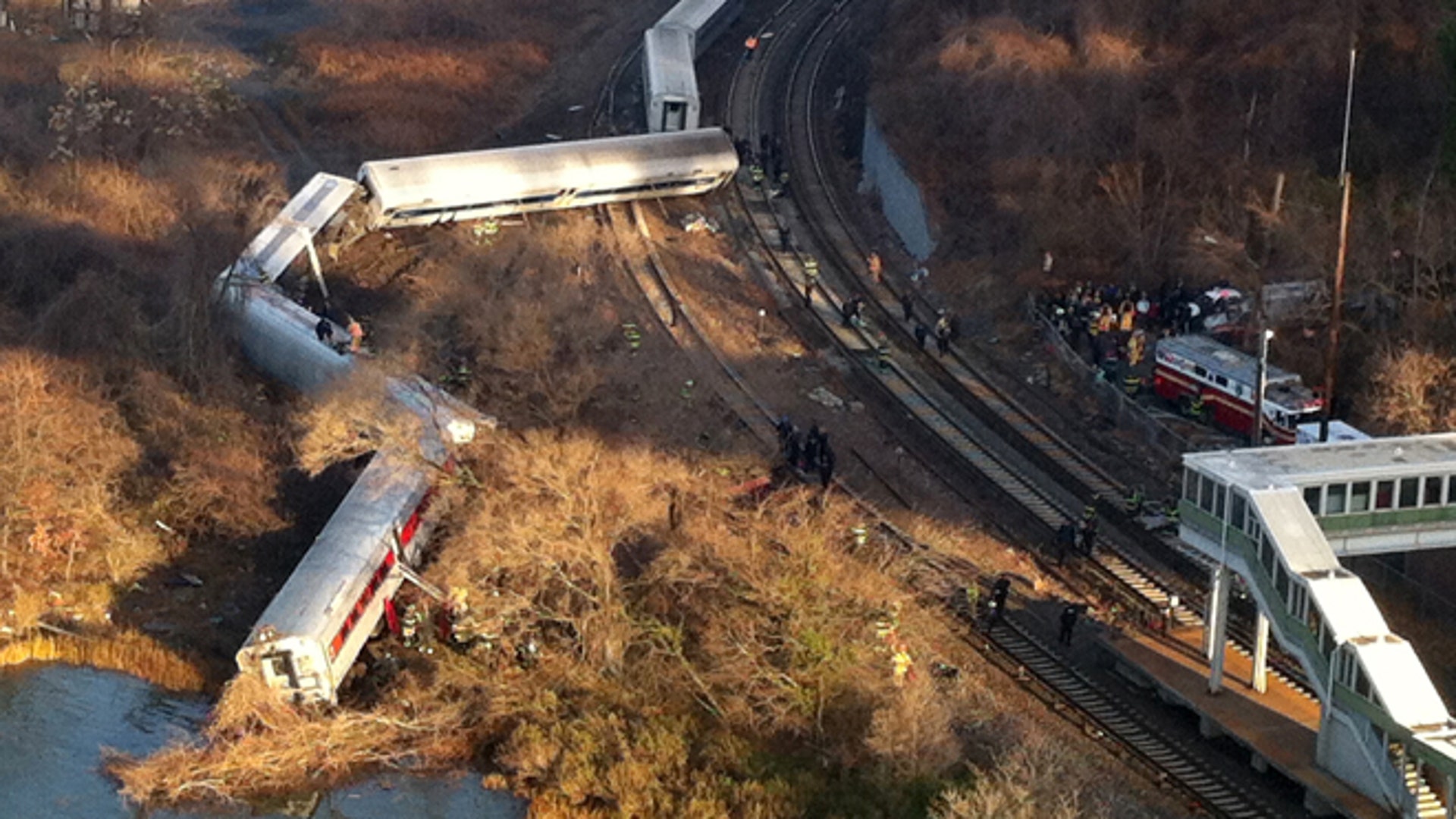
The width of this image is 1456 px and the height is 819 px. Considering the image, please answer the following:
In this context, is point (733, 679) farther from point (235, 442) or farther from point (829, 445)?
point (235, 442)

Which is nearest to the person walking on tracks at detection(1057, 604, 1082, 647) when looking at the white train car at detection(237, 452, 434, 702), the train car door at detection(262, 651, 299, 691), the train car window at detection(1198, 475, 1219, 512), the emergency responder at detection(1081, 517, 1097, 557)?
the emergency responder at detection(1081, 517, 1097, 557)

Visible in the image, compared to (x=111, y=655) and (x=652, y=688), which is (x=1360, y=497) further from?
(x=111, y=655)

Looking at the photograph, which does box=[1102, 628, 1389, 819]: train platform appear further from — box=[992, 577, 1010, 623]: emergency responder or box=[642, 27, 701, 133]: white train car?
box=[642, 27, 701, 133]: white train car

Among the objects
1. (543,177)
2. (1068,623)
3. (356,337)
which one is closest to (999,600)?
(1068,623)

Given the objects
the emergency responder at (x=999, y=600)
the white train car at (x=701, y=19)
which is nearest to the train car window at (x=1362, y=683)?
the emergency responder at (x=999, y=600)

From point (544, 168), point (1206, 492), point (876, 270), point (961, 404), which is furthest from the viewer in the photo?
point (544, 168)

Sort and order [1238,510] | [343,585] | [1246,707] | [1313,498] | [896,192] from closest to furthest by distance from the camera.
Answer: [1238,510] < [1313,498] < [1246,707] < [343,585] < [896,192]

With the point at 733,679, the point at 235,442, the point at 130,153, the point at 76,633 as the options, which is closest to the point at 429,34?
the point at 130,153
